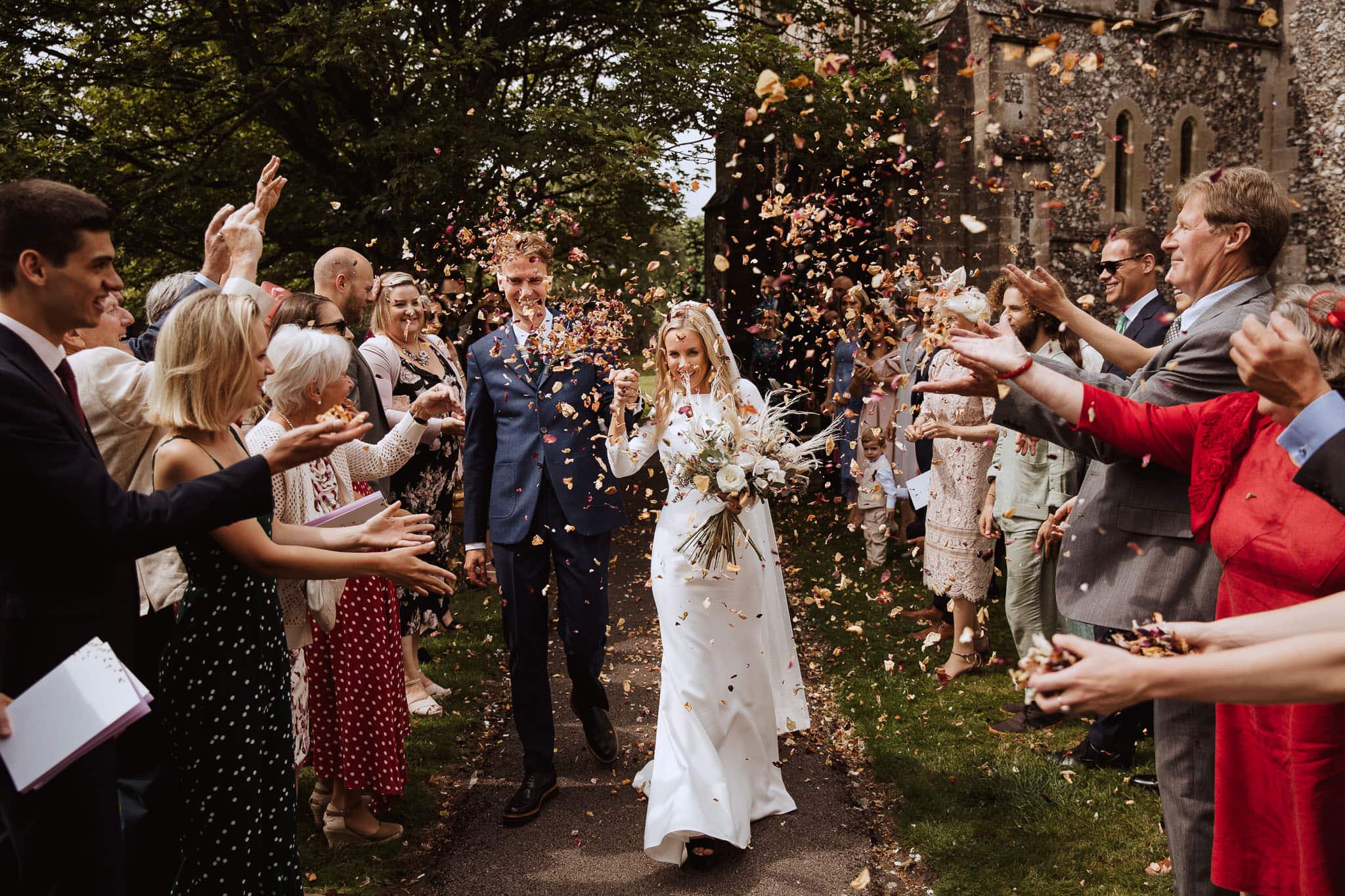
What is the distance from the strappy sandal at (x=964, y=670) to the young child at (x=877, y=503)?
113 inches

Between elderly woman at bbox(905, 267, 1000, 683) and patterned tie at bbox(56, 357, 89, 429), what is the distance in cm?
499

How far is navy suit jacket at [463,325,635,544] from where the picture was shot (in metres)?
4.93

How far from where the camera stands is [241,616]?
306cm

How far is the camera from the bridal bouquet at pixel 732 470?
4.36m

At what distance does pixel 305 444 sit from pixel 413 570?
1.79ft

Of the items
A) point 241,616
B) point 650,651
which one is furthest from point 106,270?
point 650,651

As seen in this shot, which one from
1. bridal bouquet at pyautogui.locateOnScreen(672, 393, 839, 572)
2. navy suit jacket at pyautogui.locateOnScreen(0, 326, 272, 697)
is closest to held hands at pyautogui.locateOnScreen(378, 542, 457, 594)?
navy suit jacket at pyautogui.locateOnScreen(0, 326, 272, 697)

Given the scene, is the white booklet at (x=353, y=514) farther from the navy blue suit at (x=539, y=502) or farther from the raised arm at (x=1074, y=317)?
the raised arm at (x=1074, y=317)

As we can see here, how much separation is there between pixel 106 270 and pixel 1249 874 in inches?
146

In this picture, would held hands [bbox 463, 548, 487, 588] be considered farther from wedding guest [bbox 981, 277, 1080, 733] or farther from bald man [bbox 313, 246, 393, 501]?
wedding guest [bbox 981, 277, 1080, 733]

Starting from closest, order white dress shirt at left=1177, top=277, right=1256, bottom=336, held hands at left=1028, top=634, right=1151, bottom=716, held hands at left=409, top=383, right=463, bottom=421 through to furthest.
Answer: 1. held hands at left=1028, top=634, right=1151, bottom=716
2. white dress shirt at left=1177, top=277, right=1256, bottom=336
3. held hands at left=409, top=383, right=463, bottom=421

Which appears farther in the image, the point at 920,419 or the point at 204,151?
the point at 204,151

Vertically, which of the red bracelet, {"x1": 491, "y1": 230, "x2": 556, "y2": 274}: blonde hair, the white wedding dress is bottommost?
the white wedding dress

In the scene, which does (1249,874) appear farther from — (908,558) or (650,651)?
(908,558)
